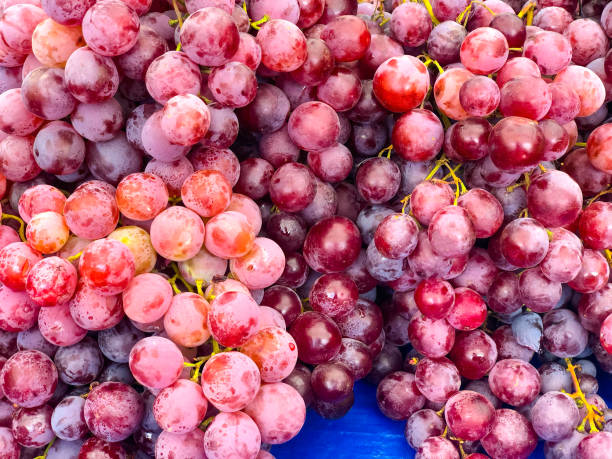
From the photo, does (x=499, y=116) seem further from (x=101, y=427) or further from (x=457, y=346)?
(x=101, y=427)

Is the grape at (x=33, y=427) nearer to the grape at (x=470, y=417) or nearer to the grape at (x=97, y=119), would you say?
the grape at (x=97, y=119)

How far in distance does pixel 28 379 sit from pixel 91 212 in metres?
0.26

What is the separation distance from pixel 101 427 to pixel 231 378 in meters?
0.21

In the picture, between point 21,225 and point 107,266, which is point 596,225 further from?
point 21,225

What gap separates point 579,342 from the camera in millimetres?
959

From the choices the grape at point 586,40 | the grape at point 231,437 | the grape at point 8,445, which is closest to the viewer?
the grape at point 231,437

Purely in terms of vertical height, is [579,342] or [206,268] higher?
[206,268]

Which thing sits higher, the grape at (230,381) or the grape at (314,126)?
the grape at (314,126)

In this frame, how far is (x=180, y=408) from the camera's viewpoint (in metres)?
0.72

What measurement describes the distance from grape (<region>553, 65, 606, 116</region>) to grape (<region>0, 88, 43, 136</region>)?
2.91 ft

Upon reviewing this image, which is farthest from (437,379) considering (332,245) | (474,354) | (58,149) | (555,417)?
(58,149)

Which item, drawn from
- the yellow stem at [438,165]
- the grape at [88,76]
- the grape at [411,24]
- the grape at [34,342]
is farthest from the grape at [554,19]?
the grape at [34,342]

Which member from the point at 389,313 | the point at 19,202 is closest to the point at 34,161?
the point at 19,202

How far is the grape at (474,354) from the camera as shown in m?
0.94
